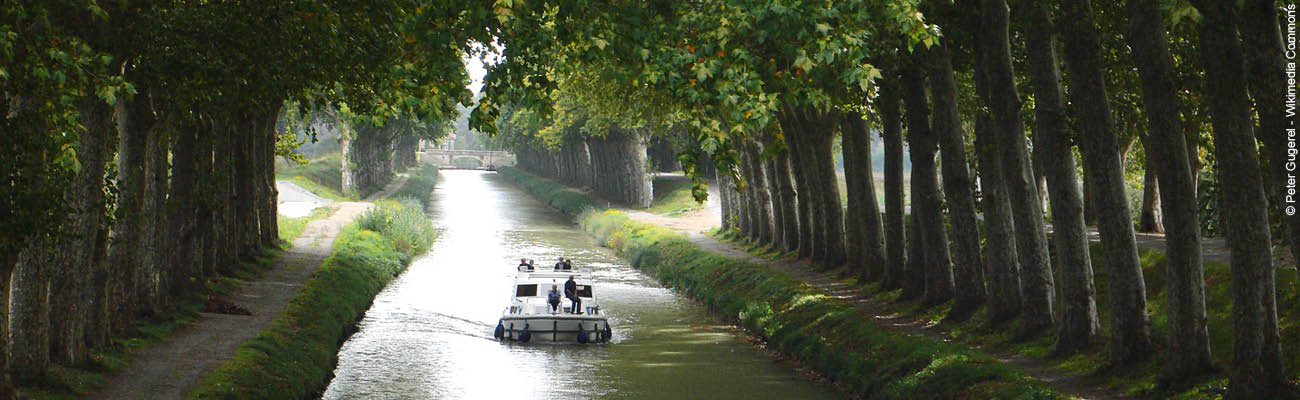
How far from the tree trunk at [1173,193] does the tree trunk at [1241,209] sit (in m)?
1.38

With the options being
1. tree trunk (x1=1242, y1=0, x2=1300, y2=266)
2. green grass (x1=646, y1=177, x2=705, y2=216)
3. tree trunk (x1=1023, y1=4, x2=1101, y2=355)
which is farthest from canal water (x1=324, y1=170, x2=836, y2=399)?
green grass (x1=646, y1=177, x2=705, y2=216)

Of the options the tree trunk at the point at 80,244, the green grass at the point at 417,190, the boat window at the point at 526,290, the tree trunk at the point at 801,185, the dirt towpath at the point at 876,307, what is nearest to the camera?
the tree trunk at the point at 80,244

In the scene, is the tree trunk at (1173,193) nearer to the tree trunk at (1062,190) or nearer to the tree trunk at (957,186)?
the tree trunk at (1062,190)

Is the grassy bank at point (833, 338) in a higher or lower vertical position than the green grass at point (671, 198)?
lower

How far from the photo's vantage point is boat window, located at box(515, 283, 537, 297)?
36969mm

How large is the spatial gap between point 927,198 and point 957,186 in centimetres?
276

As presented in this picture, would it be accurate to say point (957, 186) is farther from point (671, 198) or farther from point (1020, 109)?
point (671, 198)

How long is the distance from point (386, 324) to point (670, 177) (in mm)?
69455

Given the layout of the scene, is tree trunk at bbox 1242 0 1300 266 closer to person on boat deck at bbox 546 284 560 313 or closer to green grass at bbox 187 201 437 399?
green grass at bbox 187 201 437 399

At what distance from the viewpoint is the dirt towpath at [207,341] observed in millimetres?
20719

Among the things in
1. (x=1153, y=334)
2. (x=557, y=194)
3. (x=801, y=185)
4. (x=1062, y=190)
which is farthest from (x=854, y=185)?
(x=557, y=194)

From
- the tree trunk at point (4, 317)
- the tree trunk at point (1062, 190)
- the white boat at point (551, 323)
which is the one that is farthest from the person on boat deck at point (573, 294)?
the tree trunk at point (4, 317)

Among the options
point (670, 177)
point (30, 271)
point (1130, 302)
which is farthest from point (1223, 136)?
point (670, 177)

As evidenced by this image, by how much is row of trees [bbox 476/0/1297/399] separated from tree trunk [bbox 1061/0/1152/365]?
2cm
